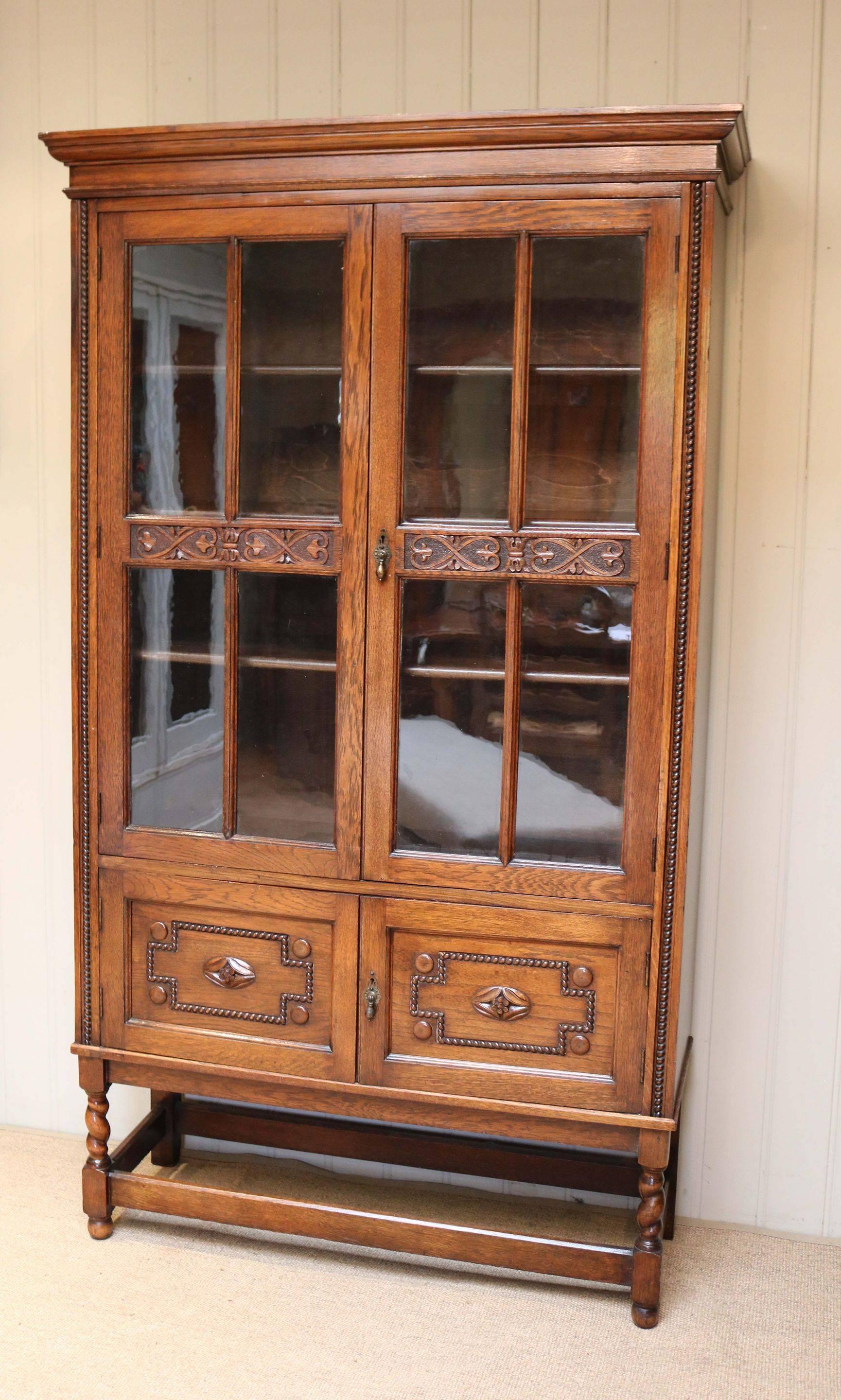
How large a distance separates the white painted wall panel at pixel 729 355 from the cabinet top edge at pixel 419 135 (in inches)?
10.0

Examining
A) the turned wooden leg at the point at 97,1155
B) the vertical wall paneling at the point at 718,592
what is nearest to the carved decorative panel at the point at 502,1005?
the vertical wall paneling at the point at 718,592

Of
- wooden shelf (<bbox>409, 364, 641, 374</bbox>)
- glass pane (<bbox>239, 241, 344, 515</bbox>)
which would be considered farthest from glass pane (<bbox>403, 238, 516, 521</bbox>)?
glass pane (<bbox>239, 241, 344, 515</bbox>)

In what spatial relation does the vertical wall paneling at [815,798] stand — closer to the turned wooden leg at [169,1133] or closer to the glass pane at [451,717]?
the glass pane at [451,717]

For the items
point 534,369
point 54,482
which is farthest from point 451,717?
point 54,482

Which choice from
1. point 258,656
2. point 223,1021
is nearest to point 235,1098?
point 223,1021

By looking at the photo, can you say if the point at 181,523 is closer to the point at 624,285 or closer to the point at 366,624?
the point at 366,624

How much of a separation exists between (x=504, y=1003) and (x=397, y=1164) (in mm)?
680

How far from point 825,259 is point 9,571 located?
1.84 m

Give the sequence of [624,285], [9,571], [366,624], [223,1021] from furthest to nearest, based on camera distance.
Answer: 1. [9,571]
2. [223,1021]
3. [366,624]
4. [624,285]

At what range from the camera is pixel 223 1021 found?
235 cm

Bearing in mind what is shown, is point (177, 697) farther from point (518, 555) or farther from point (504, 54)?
point (504, 54)

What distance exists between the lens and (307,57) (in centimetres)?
257

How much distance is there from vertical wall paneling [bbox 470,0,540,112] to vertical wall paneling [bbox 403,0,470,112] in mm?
22

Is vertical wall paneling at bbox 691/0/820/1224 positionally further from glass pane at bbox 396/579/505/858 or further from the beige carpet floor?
glass pane at bbox 396/579/505/858
